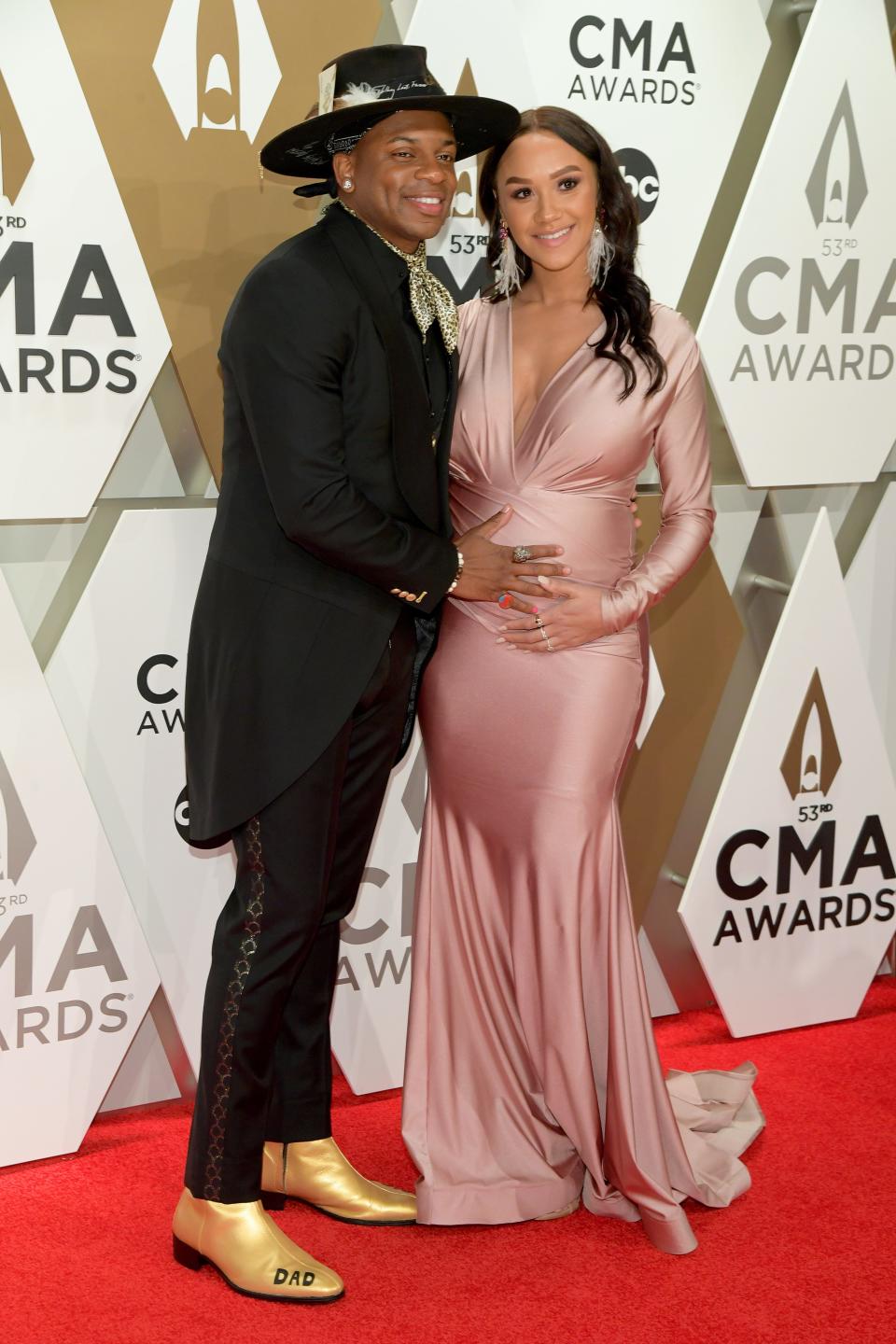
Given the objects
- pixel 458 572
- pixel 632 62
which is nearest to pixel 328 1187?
pixel 458 572

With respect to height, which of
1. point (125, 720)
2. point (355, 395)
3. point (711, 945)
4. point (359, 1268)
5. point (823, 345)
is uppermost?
point (823, 345)

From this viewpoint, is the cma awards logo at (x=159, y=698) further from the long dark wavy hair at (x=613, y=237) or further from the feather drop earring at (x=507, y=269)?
the long dark wavy hair at (x=613, y=237)

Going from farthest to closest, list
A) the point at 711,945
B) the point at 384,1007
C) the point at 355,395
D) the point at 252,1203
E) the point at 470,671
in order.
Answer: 1. the point at 711,945
2. the point at 384,1007
3. the point at 470,671
4. the point at 252,1203
5. the point at 355,395

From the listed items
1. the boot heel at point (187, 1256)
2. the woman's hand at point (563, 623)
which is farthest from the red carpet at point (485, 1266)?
the woman's hand at point (563, 623)

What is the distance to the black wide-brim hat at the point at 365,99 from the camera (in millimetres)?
2158

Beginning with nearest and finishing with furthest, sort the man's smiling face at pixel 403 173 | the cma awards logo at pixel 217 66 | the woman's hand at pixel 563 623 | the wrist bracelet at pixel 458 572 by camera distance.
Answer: the man's smiling face at pixel 403 173 → the wrist bracelet at pixel 458 572 → the woman's hand at pixel 563 623 → the cma awards logo at pixel 217 66

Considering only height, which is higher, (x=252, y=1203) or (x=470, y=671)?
(x=470, y=671)

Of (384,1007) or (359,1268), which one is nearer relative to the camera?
(359,1268)

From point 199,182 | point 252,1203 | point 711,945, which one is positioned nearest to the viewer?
point 252,1203

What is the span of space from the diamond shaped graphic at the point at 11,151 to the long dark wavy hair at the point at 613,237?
34.0 inches

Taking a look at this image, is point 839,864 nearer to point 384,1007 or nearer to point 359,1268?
point 384,1007

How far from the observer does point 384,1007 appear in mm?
3189

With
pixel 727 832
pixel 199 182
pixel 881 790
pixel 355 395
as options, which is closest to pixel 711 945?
pixel 727 832

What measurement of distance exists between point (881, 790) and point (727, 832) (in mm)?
448
